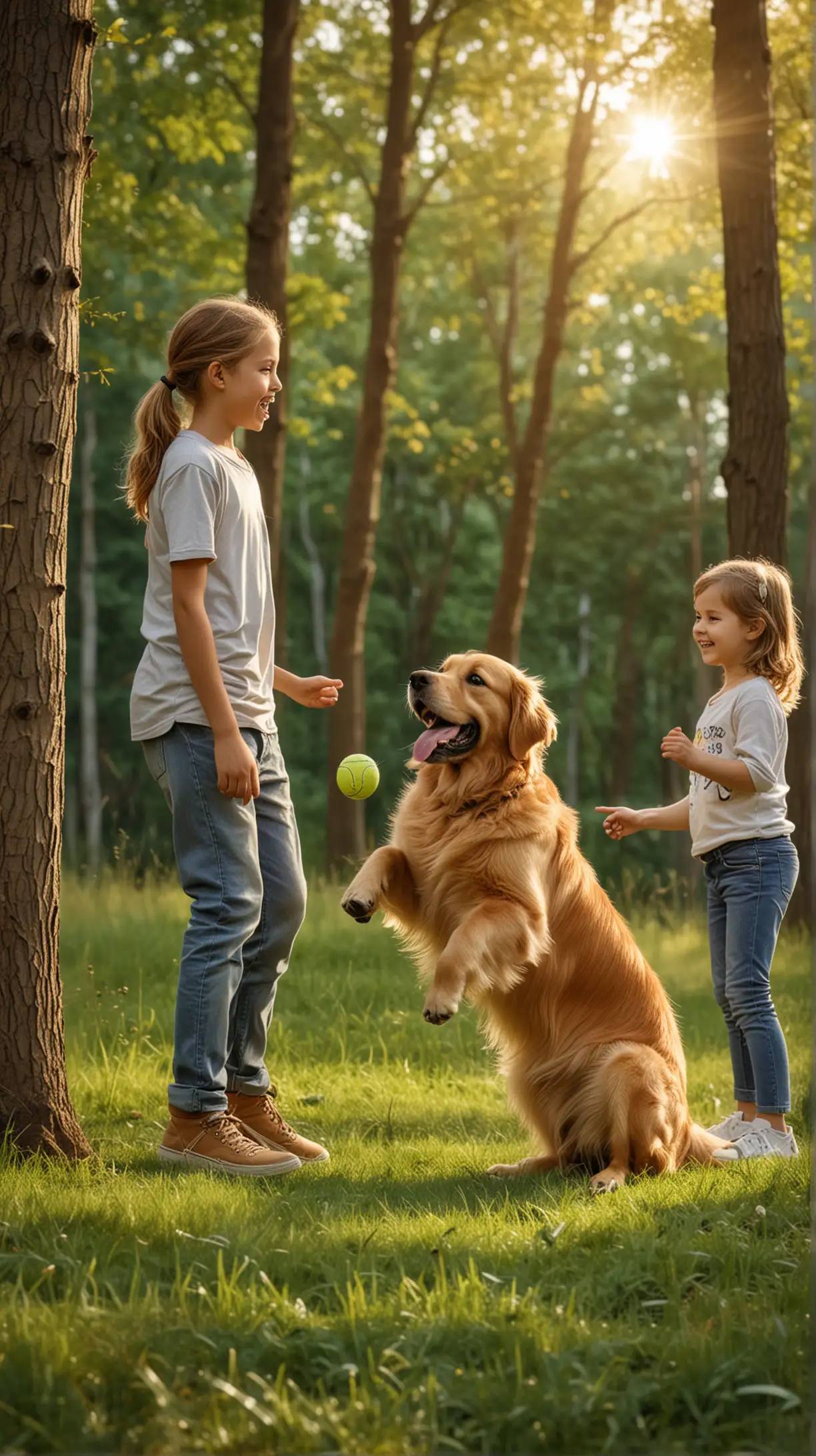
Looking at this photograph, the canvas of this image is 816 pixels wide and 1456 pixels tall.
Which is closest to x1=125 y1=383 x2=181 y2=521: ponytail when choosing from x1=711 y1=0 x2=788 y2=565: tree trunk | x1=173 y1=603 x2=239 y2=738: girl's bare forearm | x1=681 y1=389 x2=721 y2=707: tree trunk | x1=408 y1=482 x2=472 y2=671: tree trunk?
x1=173 y1=603 x2=239 y2=738: girl's bare forearm

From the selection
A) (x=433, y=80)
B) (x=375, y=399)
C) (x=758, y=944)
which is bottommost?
(x=758, y=944)

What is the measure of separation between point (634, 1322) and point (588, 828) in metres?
30.0

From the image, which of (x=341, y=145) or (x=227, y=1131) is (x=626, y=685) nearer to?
(x=341, y=145)

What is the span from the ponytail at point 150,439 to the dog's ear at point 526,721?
1.43 metres

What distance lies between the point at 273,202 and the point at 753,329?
4.26 meters

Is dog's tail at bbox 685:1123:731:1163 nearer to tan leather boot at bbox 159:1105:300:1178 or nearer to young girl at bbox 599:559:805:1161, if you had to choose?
young girl at bbox 599:559:805:1161

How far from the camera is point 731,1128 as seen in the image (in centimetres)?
488

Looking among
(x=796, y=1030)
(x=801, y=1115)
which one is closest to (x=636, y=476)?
(x=796, y=1030)

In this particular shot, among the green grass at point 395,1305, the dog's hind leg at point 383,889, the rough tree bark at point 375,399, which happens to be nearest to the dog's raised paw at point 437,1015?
the dog's hind leg at point 383,889

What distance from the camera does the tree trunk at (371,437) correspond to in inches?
508

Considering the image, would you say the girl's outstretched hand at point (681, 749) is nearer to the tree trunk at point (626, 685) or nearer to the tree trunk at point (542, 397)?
the tree trunk at point (542, 397)

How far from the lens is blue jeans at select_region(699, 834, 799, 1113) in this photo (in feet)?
15.4

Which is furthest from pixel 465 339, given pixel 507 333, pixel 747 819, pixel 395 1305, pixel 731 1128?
pixel 395 1305

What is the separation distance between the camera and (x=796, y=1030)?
275 inches
